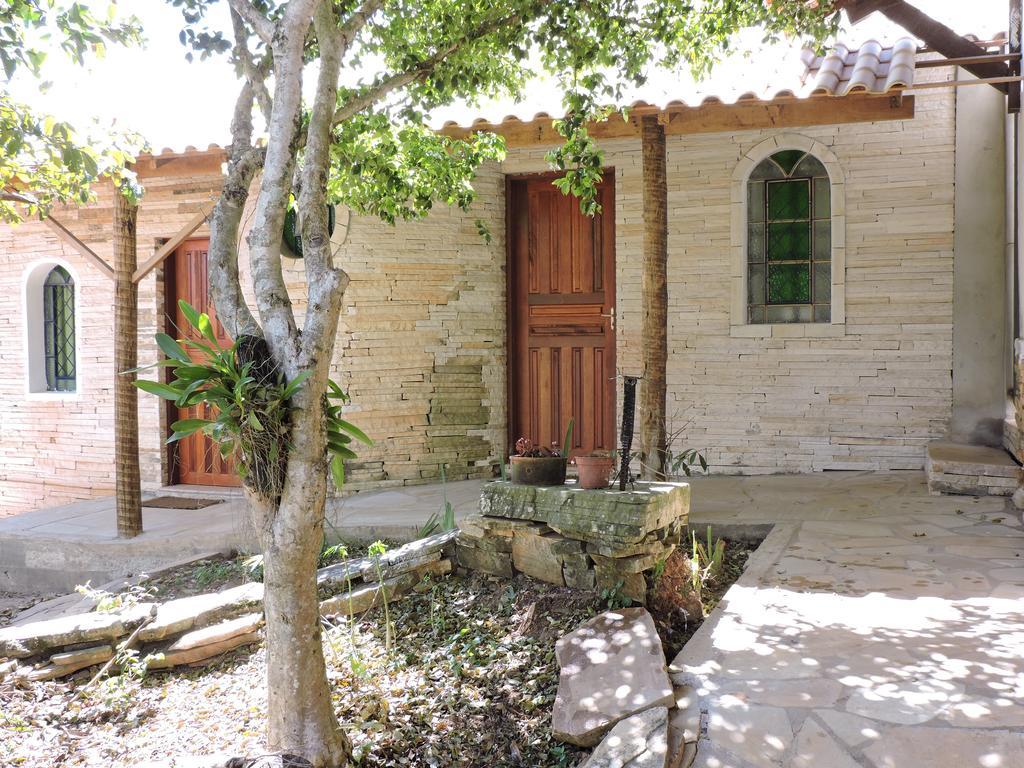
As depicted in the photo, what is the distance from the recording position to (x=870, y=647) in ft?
12.0

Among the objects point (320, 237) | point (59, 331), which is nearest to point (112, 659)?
point (320, 237)

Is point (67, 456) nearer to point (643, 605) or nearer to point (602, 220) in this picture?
point (602, 220)

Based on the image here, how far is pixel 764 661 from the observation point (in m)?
3.56

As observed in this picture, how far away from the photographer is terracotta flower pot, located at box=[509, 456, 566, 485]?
4809 mm

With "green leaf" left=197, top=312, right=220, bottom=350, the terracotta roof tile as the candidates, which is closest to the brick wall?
the terracotta roof tile

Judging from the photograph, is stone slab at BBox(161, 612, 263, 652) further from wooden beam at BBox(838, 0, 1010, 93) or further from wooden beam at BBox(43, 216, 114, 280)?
wooden beam at BBox(838, 0, 1010, 93)

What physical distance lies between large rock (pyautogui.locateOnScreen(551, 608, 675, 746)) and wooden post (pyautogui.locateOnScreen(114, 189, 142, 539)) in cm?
430

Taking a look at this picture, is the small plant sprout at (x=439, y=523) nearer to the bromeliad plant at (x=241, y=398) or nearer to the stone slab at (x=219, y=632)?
the stone slab at (x=219, y=632)

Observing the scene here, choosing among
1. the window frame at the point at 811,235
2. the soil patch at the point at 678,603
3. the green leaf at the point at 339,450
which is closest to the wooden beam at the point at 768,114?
the window frame at the point at 811,235

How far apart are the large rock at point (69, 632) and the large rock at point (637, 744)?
269 centimetres

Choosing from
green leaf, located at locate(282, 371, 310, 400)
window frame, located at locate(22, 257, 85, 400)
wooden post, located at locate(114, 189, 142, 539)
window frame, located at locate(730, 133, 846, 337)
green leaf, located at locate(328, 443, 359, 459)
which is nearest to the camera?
green leaf, located at locate(282, 371, 310, 400)

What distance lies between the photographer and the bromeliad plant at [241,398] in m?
3.02

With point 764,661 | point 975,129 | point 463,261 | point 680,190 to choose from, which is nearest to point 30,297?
point 463,261

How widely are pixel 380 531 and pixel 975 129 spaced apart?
5807 millimetres
